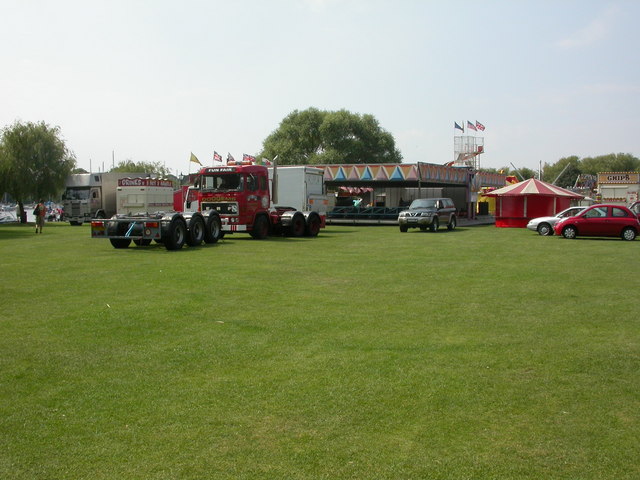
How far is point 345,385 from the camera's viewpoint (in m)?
6.00

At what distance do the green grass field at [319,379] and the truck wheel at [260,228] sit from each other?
41.5 feet

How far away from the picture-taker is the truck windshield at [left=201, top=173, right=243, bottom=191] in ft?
81.7

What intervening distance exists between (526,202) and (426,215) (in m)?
8.36

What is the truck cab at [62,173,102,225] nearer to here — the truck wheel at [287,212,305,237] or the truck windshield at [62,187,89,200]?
the truck windshield at [62,187,89,200]

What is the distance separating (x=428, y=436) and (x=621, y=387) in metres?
2.29

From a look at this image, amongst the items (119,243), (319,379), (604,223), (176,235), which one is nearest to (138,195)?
(119,243)

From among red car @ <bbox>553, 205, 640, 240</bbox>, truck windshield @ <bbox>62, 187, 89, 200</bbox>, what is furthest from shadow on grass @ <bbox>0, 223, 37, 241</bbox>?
red car @ <bbox>553, 205, 640, 240</bbox>

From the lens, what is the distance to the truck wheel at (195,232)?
21.6 metres

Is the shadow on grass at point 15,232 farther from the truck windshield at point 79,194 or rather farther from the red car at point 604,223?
the red car at point 604,223

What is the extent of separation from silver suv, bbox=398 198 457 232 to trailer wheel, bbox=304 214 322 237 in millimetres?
5756

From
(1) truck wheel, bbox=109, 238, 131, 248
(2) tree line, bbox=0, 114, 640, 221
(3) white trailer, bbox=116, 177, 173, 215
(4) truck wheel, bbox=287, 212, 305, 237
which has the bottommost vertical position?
(1) truck wheel, bbox=109, 238, 131, 248

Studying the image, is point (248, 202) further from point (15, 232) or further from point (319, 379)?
point (319, 379)

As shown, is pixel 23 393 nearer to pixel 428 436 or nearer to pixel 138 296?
pixel 428 436

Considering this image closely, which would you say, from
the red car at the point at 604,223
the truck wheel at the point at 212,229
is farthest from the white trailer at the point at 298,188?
the red car at the point at 604,223
